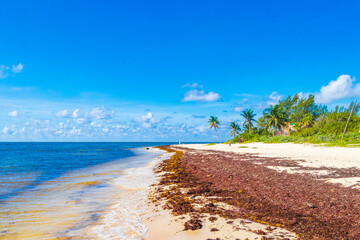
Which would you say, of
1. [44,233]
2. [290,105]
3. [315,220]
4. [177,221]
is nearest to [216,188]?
[177,221]

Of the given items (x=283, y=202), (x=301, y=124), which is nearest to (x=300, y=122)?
(x=301, y=124)

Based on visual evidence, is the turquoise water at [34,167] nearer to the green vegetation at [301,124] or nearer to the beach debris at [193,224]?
the beach debris at [193,224]

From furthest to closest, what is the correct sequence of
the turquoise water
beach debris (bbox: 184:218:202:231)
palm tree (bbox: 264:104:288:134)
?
palm tree (bbox: 264:104:288:134), the turquoise water, beach debris (bbox: 184:218:202:231)

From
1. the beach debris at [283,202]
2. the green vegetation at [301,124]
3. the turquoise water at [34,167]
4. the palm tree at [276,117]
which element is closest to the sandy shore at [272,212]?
the beach debris at [283,202]

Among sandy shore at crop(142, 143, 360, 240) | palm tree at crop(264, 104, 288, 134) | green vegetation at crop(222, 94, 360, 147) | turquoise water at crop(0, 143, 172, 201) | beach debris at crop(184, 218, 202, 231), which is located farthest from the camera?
palm tree at crop(264, 104, 288, 134)

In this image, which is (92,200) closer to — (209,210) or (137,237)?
(137,237)

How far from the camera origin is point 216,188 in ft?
34.2

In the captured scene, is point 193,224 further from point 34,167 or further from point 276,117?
point 276,117

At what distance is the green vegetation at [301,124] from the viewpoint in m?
47.8

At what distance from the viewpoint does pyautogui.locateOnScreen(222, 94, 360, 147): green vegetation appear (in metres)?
47.8

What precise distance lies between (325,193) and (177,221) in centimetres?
568

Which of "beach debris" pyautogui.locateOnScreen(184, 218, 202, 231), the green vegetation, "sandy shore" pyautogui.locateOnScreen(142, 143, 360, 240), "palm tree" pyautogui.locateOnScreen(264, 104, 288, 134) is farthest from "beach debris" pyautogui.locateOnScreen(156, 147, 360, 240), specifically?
"palm tree" pyautogui.locateOnScreen(264, 104, 288, 134)

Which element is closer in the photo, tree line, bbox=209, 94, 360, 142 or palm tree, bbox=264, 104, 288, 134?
tree line, bbox=209, 94, 360, 142

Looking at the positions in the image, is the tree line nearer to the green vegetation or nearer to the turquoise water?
the green vegetation
